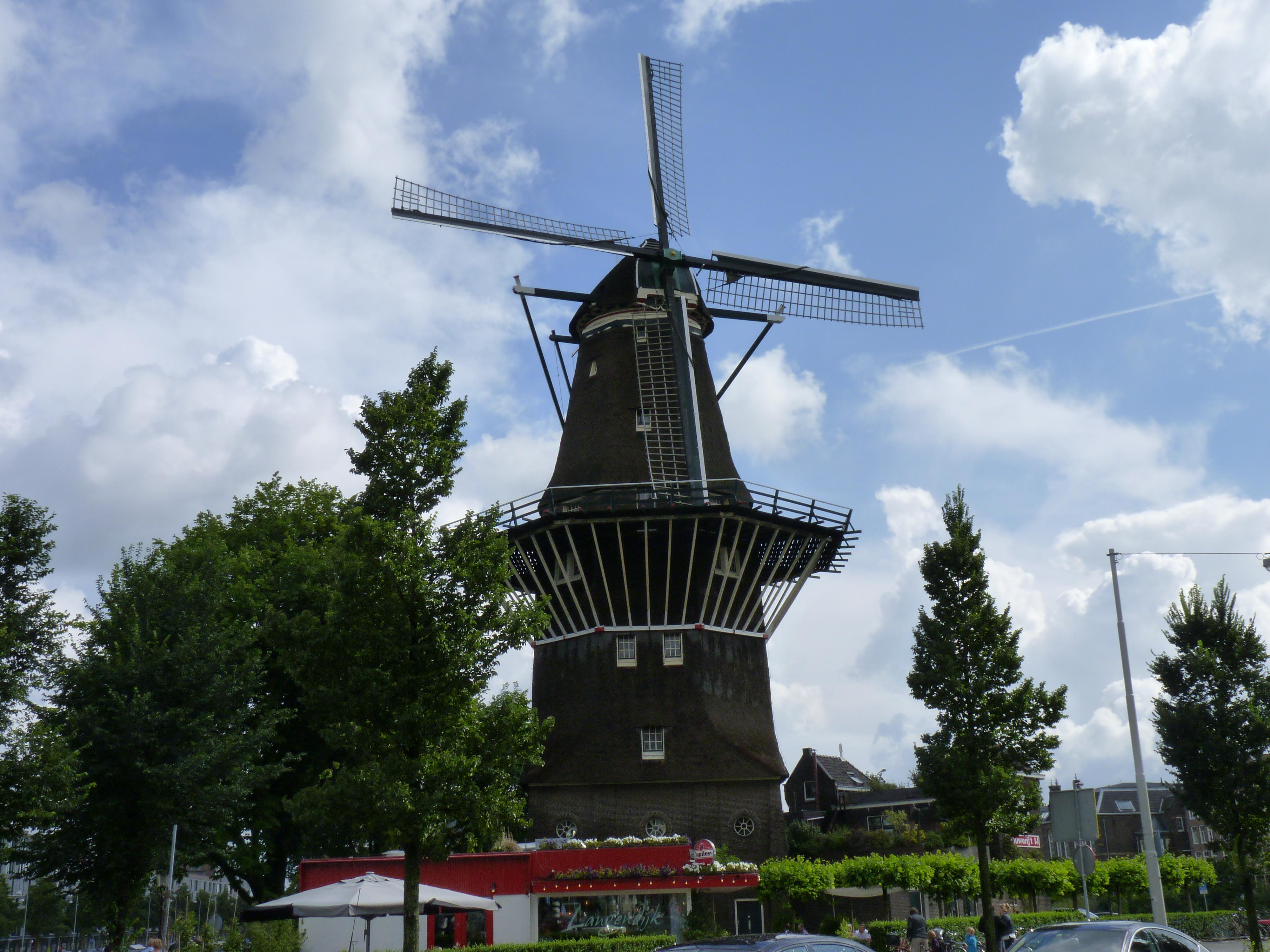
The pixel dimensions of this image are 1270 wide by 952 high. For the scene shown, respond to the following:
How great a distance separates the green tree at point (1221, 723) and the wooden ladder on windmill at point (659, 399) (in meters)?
14.9

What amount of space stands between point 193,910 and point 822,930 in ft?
363

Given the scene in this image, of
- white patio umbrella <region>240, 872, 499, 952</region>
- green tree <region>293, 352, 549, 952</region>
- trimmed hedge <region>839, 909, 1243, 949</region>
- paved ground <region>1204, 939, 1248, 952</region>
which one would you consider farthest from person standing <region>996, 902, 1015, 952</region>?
green tree <region>293, 352, 549, 952</region>

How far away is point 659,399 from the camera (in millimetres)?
34188

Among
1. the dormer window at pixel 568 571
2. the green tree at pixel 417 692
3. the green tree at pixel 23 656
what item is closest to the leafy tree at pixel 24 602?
the green tree at pixel 23 656

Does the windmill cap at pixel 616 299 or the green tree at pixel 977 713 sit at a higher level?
the windmill cap at pixel 616 299

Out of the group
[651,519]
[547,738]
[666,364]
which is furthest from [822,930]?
[666,364]

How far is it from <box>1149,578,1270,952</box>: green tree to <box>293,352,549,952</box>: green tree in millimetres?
15390

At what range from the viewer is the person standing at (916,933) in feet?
80.2

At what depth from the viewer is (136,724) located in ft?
70.5

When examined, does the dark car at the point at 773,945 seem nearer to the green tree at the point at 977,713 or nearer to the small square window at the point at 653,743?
the green tree at the point at 977,713

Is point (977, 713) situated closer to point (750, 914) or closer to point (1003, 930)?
point (1003, 930)

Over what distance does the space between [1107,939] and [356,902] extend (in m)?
12.7

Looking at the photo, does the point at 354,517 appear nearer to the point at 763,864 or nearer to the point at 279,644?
the point at 279,644

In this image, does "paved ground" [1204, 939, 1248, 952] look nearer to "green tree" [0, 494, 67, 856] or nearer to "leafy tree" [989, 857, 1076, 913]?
"leafy tree" [989, 857, 1076, 913]
